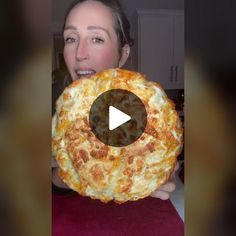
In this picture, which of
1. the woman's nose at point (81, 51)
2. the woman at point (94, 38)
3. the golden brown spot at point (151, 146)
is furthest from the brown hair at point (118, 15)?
the golden brown spot at point (151, 146)

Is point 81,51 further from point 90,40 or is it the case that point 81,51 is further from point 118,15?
point 118,15

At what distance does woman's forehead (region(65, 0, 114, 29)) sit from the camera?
1.12 metres

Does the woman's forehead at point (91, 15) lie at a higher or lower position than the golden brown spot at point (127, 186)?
higher


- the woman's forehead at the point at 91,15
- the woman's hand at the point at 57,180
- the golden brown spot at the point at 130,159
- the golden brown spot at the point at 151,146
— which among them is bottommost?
the woman's hand at the point at 57,180

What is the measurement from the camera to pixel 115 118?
3.69 feet

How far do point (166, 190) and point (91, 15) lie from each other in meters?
0.66

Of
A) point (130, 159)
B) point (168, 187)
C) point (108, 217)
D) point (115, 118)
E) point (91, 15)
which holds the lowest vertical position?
point (108, 217)

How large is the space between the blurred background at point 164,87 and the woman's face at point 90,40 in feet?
0.14

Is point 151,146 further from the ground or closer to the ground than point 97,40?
closer to the ground

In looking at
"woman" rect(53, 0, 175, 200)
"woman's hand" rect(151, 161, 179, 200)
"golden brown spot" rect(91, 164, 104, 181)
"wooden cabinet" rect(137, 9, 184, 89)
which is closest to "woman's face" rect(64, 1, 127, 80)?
"woman" rect(53, 0, 175, 200)

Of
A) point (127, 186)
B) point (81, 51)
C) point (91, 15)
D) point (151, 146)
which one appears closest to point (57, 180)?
point (127, 186)

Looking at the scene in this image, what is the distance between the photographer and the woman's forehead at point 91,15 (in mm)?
1116

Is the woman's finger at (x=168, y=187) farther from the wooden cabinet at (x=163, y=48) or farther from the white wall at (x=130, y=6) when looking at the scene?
the white wall at (x=130, y=6)
